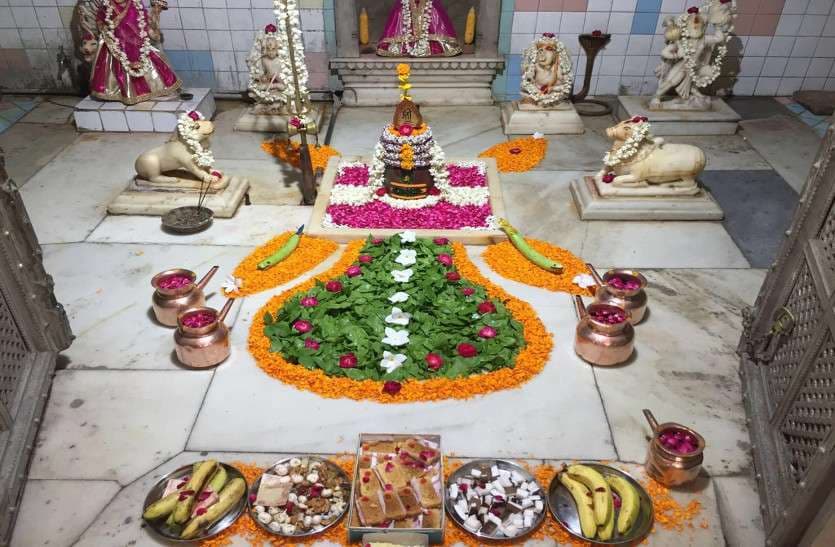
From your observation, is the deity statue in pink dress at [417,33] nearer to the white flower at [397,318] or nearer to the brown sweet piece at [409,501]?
the white flower at [397,318]

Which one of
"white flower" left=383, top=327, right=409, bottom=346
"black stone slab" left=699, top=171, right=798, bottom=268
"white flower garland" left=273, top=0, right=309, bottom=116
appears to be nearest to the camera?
"white flower" left=383, top=327, right=409, bottom=346

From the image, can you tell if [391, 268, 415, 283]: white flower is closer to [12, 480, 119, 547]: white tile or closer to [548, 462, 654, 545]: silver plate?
[548, 462, 654, 545]: silver plate

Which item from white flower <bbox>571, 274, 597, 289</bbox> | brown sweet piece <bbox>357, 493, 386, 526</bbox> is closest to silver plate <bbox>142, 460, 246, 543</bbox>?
brown sweet piece <bbox>357, 493, 386, 526</bbox>

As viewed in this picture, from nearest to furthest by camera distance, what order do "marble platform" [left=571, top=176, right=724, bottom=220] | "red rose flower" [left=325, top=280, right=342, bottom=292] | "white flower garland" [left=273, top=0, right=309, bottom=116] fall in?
1. "red rose flower" [left=325, top=280, right=342, bottom=292]
2. "white flower garland" [left=273, top=0, right=309, bottom=116]
3. "marble platform" [left=571, top=176, right=724, bottom=220]

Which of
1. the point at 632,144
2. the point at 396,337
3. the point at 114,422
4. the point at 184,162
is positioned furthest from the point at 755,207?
the point at 114,422

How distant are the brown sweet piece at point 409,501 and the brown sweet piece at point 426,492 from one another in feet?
0.10

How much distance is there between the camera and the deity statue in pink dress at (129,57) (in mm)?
8086

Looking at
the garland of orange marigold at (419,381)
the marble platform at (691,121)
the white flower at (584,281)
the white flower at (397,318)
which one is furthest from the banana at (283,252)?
the marble platform at (691,121)

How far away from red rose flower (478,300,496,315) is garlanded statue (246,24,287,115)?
4.57 metres

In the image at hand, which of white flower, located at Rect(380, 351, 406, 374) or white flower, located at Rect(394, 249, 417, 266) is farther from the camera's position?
white flower, located at Rect(394, 249, 417, 266)

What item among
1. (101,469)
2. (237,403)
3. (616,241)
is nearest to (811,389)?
(616,241)

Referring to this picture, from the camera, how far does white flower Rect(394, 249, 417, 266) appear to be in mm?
5582

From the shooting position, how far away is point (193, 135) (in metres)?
6.38

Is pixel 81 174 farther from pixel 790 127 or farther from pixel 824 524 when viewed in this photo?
pixel 790 127
